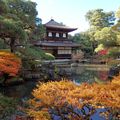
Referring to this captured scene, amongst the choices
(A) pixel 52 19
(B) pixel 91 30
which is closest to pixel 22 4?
(A) pixel 52 19

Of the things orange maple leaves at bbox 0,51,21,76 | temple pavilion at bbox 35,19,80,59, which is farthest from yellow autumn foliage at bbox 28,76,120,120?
temple pavilion at bbox 35,19,80,59

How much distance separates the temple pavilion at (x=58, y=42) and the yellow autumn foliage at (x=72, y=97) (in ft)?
110

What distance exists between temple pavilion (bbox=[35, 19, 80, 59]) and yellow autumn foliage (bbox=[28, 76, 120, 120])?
1314 inches

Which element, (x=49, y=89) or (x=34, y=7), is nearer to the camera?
(x=49, y=89)

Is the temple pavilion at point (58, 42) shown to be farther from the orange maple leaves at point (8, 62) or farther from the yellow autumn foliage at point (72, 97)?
the yellow autumn foliage at point (72, 97)

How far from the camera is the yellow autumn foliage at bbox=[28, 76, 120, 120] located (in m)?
8.48

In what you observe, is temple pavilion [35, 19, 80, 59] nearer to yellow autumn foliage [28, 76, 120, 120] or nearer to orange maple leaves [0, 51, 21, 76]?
orange maple leaves [0, 51, 21, 76]

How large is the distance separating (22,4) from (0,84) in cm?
806

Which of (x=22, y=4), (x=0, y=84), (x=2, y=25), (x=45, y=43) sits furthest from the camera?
(x=45, y=43)

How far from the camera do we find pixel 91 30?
54.8 m

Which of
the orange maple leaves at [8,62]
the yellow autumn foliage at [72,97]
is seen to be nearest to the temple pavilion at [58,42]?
the orange maple leaves at [8,62]

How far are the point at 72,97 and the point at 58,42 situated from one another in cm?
3613

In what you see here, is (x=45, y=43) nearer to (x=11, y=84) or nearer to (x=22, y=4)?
(x=22, y=4)

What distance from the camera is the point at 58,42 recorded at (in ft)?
147
